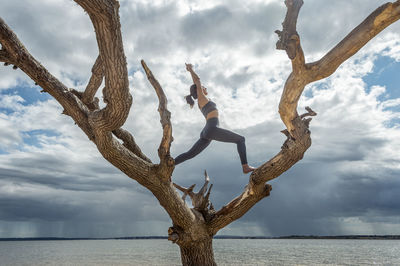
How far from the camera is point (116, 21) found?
3910 mm

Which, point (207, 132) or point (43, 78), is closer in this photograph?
point (43, 78)

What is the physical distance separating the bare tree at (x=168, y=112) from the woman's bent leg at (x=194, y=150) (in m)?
0.53

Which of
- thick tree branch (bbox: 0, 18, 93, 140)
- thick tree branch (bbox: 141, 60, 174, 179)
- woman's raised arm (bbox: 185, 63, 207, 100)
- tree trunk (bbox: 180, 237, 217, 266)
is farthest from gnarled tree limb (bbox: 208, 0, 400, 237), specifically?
thick tree branch (bbox: 0, 18, 93, 140)

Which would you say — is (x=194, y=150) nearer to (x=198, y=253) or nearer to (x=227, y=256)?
(x=198, y=253)

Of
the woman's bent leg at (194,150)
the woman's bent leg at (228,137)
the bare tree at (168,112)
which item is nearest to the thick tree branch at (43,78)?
the bare tree at (168,112)

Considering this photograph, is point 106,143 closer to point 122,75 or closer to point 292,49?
point 122,75

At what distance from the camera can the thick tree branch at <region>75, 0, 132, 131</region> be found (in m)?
Answer: 3.78

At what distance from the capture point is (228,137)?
5789 mm

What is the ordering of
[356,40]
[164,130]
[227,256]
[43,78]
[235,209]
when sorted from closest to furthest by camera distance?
[356,40], [164,130], [43,78], [235,209], [227,256]

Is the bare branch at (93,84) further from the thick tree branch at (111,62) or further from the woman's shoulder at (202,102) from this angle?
the woman's shoulder at (202,102)

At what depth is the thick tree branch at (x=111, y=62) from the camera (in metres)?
3.78

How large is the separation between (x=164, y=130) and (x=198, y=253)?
8.57ft

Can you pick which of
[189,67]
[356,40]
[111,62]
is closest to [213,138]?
[189,67]

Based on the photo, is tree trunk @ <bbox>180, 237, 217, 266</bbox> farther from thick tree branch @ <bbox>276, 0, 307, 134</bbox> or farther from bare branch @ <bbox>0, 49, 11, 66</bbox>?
bare branch @ <bbox>0, 49, 11, 66</bbox>
